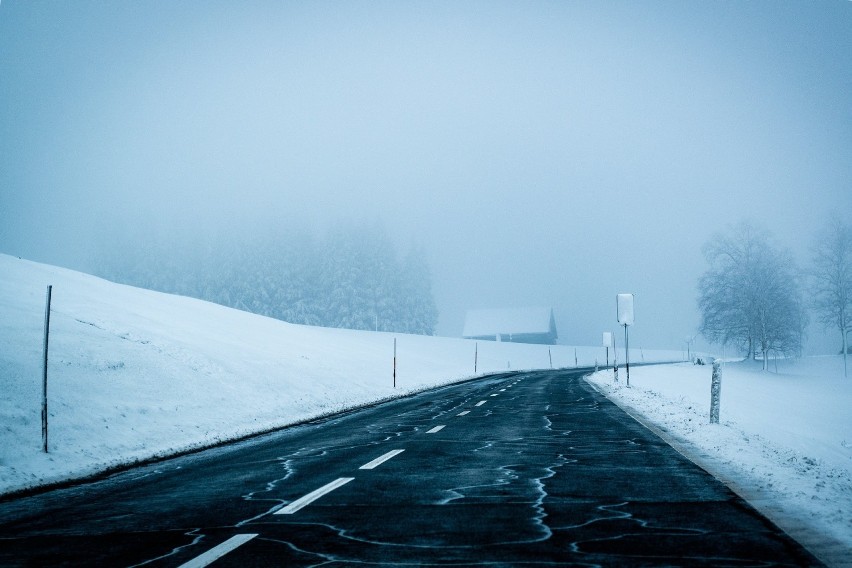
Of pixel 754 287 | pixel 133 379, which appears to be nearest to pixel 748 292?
pixel 754 287

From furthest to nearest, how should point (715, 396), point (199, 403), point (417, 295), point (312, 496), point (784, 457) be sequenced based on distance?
1. point (417, 295)
2. point (199, 403)
3. point (715, 396)
4. point (784, 457)
5. point (312, 496)

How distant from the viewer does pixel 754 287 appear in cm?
5419

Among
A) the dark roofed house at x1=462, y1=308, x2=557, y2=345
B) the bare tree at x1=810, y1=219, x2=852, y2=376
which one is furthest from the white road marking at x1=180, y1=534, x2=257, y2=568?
the dark roofed house at x1=462, y1=308, x2=557, y2=345

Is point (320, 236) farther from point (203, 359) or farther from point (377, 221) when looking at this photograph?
point (203, 359)

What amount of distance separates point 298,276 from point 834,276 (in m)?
59.1

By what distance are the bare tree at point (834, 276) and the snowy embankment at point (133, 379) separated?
1417 inches

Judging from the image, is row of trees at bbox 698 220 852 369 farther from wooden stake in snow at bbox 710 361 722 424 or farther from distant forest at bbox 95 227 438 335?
wooden stake in snow at bbox 710 361 722 424

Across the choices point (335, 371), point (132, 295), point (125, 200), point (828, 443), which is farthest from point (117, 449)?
point (125, 200)

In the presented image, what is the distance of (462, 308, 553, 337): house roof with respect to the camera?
354ft

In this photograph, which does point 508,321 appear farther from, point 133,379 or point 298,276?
point 133,379

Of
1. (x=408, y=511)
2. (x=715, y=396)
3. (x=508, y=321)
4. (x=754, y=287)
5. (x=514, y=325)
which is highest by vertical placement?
(x=754, y=287)

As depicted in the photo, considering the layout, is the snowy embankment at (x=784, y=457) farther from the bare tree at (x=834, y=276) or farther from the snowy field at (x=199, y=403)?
the bare tree at (x=834, y=276)

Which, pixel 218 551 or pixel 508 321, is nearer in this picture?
pixel 218 551

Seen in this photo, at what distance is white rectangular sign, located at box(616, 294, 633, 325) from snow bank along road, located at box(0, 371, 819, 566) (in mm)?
19016
